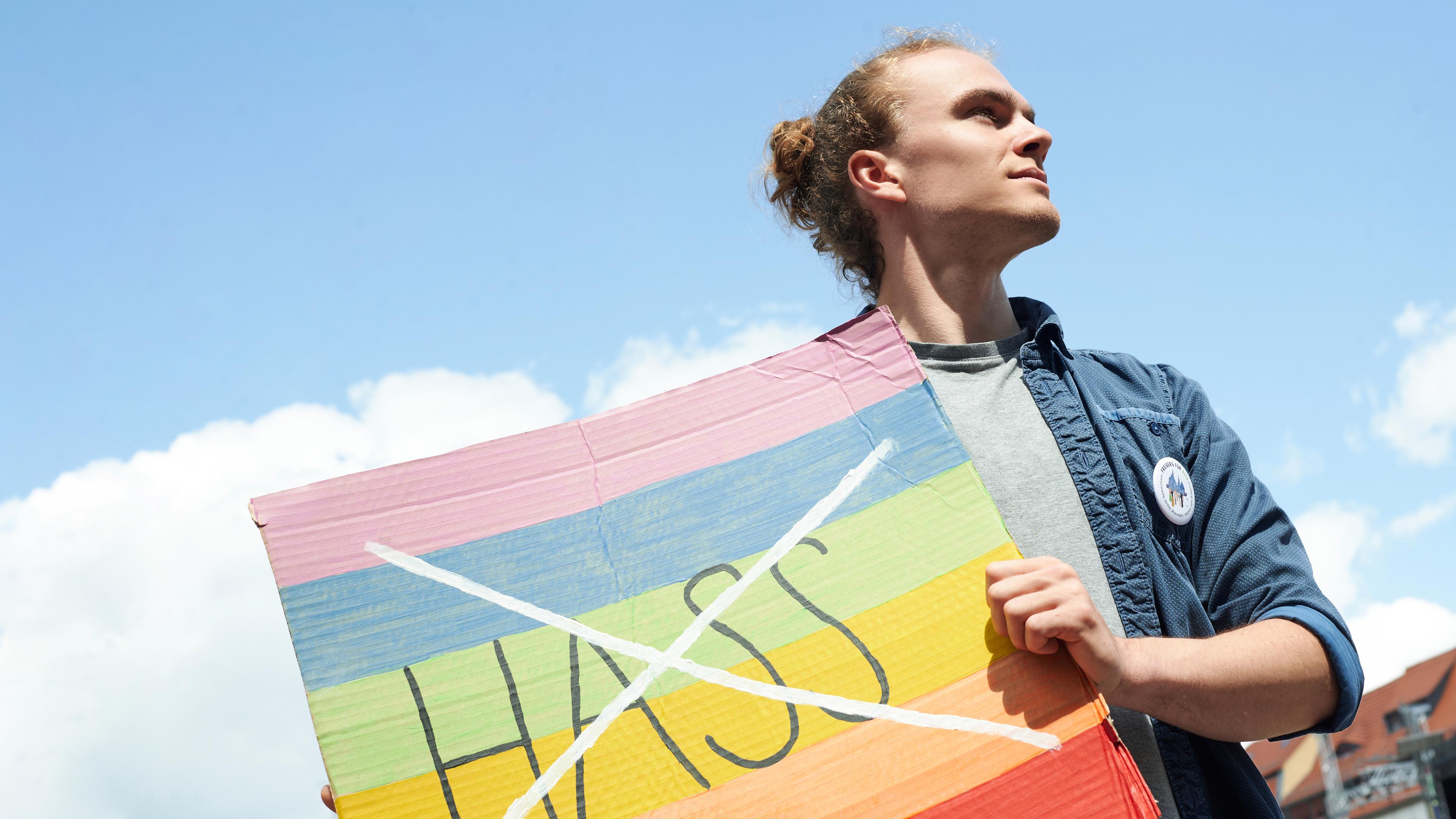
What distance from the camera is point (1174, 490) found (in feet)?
5.60

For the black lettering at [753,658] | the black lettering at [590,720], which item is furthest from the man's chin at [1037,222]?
the black lettering at [590,720]

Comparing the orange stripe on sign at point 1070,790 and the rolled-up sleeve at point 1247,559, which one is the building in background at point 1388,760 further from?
the orange stripe on sign at point 1070,790

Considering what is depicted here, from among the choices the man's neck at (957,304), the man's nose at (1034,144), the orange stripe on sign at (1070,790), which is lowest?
the orange stripe on sign at (1070,790)

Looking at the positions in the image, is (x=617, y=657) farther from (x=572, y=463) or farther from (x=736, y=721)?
(x=572, y=463)

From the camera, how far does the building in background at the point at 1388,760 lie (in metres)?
23.4

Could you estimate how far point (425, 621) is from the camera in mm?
1593

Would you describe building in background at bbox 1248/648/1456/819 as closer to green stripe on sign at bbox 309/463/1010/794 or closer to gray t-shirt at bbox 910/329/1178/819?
gray t-shirt at bbox 910/329/1178/819

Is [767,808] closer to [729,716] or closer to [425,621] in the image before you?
[729,716]

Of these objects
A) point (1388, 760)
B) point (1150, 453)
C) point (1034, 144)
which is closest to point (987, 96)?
point (1034, 144)

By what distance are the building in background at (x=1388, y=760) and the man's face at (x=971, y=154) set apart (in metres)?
24.4

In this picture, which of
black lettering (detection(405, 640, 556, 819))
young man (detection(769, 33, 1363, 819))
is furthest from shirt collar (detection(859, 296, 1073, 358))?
black lettering (detection(405, 640, 556, 819))

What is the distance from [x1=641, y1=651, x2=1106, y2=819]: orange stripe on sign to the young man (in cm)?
5

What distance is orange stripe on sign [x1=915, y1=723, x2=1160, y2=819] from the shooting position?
4.42 ft

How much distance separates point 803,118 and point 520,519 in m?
1.46
